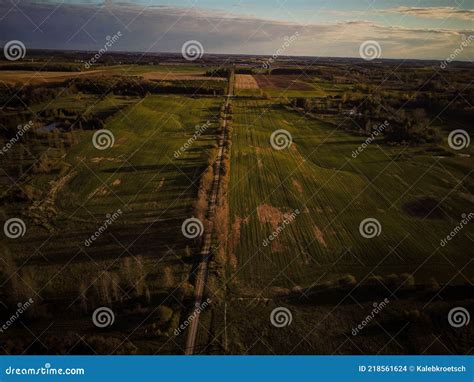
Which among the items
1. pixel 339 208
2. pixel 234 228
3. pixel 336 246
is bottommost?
pixel 336 246

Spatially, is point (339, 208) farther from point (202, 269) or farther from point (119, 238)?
point (119, 238)

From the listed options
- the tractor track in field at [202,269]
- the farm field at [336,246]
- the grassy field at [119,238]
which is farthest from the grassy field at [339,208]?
the grassy field at [119,238]

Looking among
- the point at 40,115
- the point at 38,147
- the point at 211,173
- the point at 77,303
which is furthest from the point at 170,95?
the point at 77,303

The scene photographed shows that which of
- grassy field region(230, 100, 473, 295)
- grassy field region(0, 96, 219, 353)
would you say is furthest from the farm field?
grassy field region(0, 96, 219, 353)

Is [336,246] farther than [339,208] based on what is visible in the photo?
No

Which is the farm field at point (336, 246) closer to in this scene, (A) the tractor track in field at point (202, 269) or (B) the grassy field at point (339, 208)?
(B) the grassy field at point (339, 208)

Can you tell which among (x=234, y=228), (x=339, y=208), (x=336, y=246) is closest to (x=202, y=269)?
(x=234, y=228)

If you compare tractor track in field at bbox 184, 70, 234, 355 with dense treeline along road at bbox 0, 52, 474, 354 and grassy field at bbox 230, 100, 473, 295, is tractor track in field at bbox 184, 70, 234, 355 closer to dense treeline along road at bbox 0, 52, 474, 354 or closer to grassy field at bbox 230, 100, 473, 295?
dense treeline along road at bbox 0, 52, 474, 354

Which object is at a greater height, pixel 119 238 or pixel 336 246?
pixel 119 238
